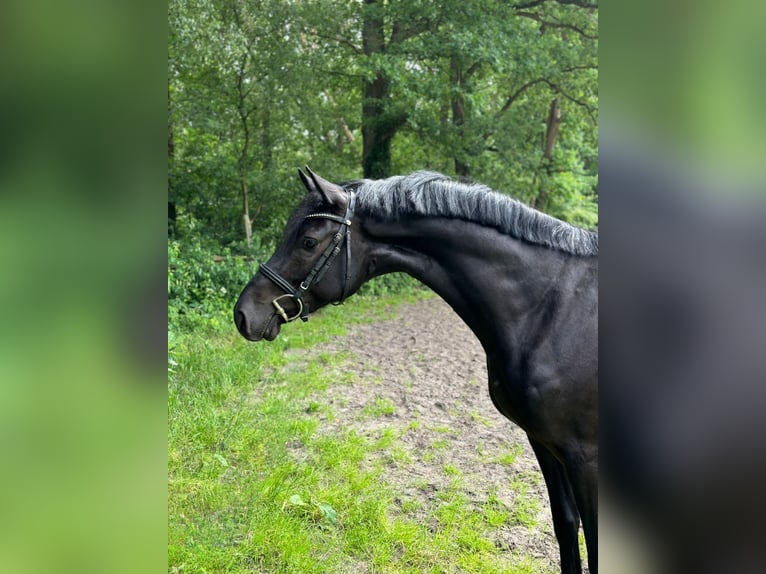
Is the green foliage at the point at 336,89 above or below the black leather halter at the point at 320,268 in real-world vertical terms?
above

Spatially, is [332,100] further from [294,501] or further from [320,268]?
[320,268]

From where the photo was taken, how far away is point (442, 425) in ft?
17.4

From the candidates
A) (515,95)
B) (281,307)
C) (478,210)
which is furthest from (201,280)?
(515,95)

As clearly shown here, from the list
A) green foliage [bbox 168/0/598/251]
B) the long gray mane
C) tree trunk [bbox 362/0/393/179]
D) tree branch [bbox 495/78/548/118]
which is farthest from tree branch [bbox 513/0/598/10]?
the long gray mane

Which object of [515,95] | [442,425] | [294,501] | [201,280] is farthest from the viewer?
[515,95]

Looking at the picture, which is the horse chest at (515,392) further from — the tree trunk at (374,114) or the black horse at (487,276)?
the tree trunk at (374,114)

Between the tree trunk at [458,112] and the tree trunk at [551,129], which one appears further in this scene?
the tree trunk at [551,129]

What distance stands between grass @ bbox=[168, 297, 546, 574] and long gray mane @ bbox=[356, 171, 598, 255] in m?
1.92

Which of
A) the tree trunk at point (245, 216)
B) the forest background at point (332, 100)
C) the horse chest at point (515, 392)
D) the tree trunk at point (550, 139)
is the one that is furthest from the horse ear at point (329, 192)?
the tree trunk at point (550, 139)

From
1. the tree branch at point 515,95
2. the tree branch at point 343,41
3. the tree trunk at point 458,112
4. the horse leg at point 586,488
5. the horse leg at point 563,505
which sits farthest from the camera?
the tree branch at point 515,95

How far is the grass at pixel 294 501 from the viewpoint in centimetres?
296

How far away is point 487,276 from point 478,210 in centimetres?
29
